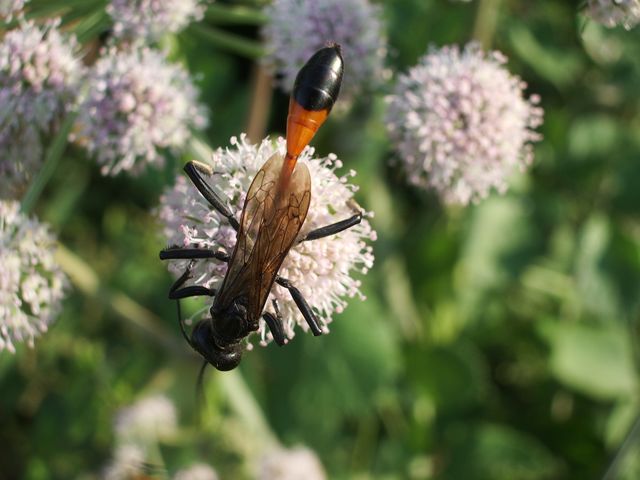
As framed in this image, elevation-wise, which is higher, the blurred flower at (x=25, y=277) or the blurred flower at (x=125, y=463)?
the blurred flower at (x=25, y=277)

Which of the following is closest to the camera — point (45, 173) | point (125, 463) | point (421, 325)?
point (45, 173)

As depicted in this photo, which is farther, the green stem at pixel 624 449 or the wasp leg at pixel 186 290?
the green stem at pixel 624 449

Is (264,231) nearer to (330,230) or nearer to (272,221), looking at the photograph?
(272,221)

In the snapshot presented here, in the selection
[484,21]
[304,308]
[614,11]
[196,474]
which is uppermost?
[614,11]

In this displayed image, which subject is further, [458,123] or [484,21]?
[484,21]

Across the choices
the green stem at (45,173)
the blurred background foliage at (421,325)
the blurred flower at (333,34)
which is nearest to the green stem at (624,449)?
the blurred background foliage at (421,325)

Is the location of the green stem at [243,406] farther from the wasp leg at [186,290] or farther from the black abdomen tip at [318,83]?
the black abdomen tip at [318,83]

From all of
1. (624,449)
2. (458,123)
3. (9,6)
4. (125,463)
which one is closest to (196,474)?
(125,463)

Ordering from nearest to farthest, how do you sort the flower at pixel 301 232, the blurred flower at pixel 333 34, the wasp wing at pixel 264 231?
the wasp wing at pixel 264 231
the flower at pixel 301 232
the blurred flower at pixel 333 34
